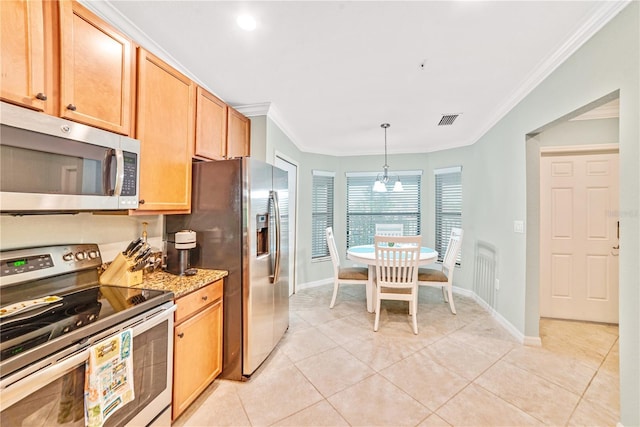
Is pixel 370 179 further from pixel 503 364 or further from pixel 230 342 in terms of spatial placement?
pixel 230 342

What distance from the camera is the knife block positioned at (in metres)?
1.58

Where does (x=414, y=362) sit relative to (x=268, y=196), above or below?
below

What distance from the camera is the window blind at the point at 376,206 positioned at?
15.5 feet

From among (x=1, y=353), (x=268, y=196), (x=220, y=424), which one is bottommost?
(x=220, y=424)

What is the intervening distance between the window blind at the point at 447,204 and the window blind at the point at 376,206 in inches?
13.4

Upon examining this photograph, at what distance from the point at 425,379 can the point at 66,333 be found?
2.25 metres

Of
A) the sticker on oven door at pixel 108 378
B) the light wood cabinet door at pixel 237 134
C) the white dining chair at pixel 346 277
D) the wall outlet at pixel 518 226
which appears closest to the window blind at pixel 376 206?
the white dining chair at pixel 346 277

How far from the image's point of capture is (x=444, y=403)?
1.75m

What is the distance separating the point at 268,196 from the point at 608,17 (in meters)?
2.52

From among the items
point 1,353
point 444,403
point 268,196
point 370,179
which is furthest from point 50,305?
point 370,179

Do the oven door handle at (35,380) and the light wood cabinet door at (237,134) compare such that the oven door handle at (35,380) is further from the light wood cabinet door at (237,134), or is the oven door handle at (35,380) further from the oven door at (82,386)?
the light wood cabinet door at (237,134)

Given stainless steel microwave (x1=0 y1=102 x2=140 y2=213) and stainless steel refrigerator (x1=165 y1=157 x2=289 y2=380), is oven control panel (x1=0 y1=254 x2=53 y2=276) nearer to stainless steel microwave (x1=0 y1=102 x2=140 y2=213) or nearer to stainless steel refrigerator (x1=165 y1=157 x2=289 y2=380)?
stainless steel microwave (x1=0 y1=102 x2=140 y2=213)

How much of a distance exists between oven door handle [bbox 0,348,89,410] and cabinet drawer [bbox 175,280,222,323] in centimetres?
54

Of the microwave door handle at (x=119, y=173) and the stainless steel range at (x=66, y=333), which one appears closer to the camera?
the stainless steel range at (x=66, y=333)
